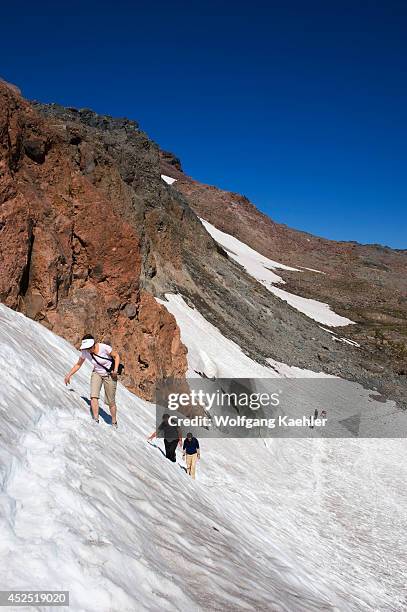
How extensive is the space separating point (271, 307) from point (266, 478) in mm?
28018

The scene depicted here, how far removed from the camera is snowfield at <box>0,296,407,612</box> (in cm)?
468

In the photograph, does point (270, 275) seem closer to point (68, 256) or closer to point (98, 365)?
point (68, 256)

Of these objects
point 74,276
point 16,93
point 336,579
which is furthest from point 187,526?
point 16,93

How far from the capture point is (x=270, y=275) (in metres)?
74.3

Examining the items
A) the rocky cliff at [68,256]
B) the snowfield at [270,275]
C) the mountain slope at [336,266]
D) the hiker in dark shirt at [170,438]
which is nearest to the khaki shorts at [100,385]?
the hiker in dark shirt at [170,438]

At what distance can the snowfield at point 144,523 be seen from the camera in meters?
4.68

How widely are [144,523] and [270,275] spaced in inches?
2725

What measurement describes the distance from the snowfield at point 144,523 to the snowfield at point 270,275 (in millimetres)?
42424

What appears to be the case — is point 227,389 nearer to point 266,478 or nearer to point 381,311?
point 266,478

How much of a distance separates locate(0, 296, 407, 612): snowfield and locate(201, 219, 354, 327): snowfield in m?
42.4

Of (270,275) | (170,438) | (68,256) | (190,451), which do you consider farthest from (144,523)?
(270,275)

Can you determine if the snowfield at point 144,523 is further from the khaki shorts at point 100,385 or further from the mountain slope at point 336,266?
the mountain slope at point 336,266

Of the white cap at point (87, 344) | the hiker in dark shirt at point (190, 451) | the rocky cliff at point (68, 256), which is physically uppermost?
the rocky cliff at point (68, 256)

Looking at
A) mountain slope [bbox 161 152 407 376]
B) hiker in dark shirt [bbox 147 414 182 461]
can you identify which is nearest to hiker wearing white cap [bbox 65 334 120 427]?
hiker in dark shirt [bbox 147 414 182 461]
